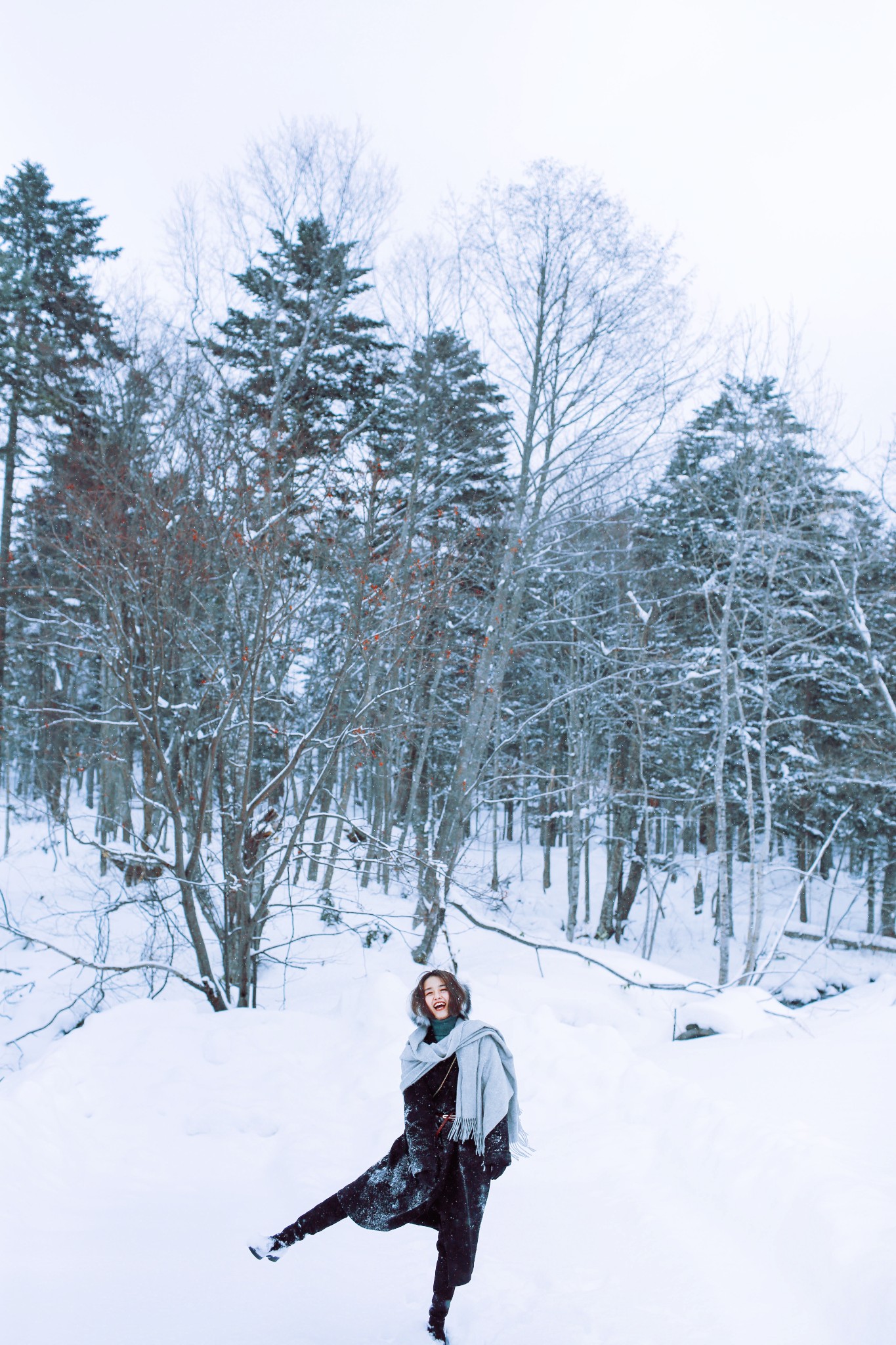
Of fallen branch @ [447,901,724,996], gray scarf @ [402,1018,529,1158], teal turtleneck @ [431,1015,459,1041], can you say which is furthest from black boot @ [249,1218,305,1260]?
fallen branch @ [447,901,724,996]

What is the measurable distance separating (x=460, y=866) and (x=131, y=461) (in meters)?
6.38

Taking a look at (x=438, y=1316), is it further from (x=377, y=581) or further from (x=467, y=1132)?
(x=377, y=581)

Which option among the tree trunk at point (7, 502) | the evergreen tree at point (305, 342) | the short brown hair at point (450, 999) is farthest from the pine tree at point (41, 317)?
the short brown hair at point (450, 999)

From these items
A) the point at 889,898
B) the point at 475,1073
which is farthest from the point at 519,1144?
the point at 889,898

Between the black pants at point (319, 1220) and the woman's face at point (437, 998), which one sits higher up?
the woman's face at point (437, 998)

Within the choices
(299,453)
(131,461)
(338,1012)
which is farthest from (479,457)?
(338,1012)

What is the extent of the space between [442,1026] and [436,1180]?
0.57 metres

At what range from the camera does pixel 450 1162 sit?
3146 mm

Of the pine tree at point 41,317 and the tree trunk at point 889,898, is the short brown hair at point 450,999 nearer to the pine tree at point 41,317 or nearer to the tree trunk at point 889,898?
the pine tree at point 41,317

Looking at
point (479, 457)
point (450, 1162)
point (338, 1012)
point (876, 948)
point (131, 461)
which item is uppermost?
point (479, 457)

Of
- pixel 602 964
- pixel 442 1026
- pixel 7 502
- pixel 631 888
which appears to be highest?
Answer: pixel 7 502

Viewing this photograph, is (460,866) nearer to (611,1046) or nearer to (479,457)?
(611,1046)

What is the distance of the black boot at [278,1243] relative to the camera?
10.3ft

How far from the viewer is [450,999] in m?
3.29
